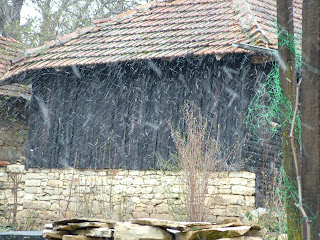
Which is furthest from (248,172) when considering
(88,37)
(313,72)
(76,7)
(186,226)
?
(76,7)

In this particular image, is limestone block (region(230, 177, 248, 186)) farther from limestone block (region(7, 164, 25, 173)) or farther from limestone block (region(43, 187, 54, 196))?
limestone block (region(7, 164, 25, 173))

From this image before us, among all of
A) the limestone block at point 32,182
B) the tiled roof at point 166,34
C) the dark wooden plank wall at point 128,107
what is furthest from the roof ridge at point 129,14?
the limestone block at point 32,182

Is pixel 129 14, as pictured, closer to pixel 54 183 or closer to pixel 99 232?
pixel 54 183

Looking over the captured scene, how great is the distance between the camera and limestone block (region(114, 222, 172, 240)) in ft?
19.7

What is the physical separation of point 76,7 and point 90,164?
9.40m

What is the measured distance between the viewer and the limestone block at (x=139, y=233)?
6012mm

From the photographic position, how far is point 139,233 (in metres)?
6.05

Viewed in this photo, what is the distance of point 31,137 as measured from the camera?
1159 centimetres

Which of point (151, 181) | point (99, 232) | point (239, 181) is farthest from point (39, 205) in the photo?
point (99, 232)

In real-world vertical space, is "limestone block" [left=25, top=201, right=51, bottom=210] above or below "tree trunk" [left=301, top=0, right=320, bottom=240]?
below

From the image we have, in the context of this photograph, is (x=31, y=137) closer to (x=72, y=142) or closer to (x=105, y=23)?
(x=72, y=142)

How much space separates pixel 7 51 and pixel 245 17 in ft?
26.9

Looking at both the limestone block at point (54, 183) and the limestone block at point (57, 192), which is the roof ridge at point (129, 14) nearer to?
the limestone block at point (54, 183)

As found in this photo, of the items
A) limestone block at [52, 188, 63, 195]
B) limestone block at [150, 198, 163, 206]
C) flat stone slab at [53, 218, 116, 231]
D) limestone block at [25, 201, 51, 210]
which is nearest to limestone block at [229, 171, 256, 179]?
limestone block at [150, 198, 163, 206]
